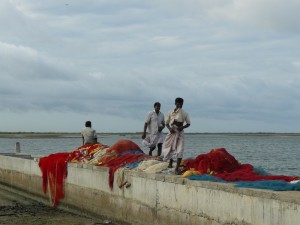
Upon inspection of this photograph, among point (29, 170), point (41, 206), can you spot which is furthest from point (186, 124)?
point (29, 170)

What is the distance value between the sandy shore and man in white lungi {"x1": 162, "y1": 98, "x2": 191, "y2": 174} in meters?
2.02

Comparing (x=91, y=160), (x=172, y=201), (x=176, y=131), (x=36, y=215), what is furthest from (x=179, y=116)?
(x=36, y=215)

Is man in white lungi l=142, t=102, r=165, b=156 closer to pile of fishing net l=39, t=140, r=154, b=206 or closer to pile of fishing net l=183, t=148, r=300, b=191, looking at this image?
pile of fishing net l=39, t=140, r=154, b=206

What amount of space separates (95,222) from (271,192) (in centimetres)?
576

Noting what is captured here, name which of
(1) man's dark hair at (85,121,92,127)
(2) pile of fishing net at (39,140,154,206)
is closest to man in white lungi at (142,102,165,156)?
(2) pile of fishing net at (39,140,154,206)

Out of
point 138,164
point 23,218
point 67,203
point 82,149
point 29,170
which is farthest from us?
point 29,170

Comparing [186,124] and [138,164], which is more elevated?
[186,124]

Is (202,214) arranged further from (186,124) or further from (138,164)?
(138,164)

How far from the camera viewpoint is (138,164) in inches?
503

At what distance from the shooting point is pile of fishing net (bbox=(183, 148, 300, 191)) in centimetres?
883

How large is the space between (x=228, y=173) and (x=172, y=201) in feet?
3.69

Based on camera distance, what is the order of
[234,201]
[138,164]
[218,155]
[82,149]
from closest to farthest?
[234,201] → [218,155] → [138,164] → [82,149]

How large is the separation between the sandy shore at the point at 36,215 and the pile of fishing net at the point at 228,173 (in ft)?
8.13

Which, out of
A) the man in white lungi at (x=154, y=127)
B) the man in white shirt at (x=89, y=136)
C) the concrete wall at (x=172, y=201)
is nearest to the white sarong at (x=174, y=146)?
the concrete wall at (x=172, y=201)
